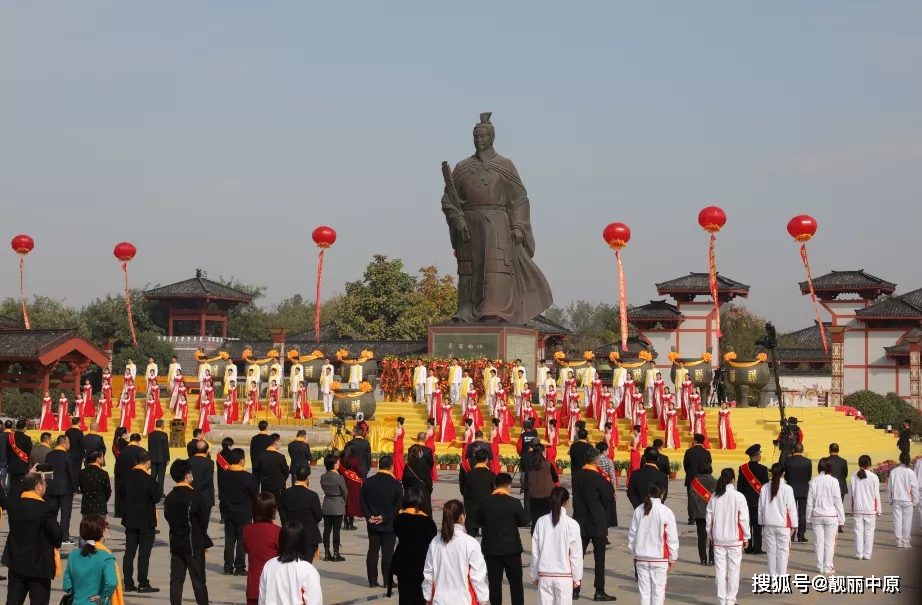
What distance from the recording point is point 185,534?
9.48 metres

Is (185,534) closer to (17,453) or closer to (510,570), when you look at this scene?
(510,570)

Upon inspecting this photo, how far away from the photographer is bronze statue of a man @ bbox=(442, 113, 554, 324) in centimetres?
3011

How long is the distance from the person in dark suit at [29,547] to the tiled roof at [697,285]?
40369mm

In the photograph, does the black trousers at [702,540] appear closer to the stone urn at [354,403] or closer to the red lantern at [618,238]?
the stone urn at [354,403]

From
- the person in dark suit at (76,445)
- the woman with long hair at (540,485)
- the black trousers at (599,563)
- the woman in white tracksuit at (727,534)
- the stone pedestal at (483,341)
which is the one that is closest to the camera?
the woman in white tracksuit at (727,534)

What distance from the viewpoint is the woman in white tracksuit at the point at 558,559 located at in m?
8.32

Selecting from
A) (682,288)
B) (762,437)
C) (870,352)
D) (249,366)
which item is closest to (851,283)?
(870,352)

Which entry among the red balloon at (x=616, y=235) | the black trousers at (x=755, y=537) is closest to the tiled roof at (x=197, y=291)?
the red balloon at (x=616, y=235)

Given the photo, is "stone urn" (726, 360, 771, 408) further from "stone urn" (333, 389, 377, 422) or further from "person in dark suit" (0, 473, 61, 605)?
"person in dark suit" (0, 473, 61, 605)

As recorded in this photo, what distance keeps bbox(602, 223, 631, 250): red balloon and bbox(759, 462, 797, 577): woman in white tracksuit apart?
22960 millimetres

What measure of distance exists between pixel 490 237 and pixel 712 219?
559cm

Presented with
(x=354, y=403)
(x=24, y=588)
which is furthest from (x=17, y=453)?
(x=354, y=403)

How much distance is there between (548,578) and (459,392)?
18339 mm

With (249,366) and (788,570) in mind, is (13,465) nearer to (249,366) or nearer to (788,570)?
(788,570)
